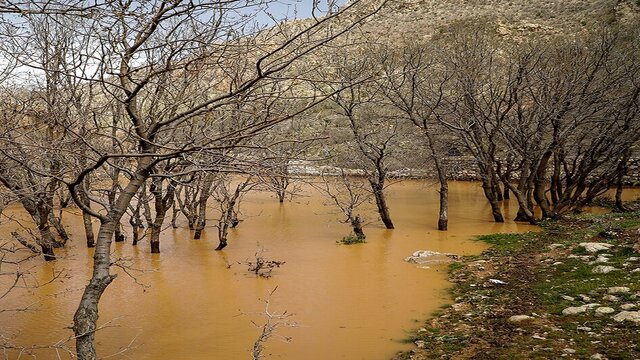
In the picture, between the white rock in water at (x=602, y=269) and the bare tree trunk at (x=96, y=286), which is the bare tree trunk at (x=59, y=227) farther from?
the white rock in water at (x=602, y=269)

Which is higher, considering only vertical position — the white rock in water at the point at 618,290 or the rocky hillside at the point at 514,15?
the rocky hillside at the point at 514,15

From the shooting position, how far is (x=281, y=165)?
4.06m

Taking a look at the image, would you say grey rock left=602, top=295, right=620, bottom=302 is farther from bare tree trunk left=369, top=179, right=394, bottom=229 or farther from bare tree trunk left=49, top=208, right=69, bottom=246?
bare tree trunk left=49, top=208, right=69, bottom=246

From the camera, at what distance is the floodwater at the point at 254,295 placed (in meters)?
6.75

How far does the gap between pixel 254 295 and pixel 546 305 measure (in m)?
4.44

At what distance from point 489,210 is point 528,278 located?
938cm

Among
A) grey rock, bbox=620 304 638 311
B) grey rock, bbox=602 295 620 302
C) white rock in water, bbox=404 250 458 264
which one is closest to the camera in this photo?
grey rock, bbox=620 304 638 311

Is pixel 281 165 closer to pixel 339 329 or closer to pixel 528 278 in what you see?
pixel 339 329

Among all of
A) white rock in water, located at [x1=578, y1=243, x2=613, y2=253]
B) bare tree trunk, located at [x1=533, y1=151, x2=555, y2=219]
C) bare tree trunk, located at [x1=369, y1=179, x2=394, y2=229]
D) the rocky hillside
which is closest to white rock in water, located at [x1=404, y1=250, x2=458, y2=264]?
white rock in water, located at [x1=578, y1=243, x2=613, y2=253]

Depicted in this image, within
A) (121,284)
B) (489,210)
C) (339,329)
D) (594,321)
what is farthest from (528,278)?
(489,210)

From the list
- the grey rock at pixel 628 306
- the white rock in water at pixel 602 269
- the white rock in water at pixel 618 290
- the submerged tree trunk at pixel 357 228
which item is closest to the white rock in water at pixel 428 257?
the submerged tree trunk at pixel 357 228

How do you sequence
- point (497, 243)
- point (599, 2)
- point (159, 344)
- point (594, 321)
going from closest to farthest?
point (594, 321) → point (159, 344) → point (497, 243) → point (599, 2)

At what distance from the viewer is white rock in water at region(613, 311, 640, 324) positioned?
5517mm

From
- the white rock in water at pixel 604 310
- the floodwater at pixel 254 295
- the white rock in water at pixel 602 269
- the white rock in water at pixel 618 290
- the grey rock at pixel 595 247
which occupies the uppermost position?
the grey rock at pixel 595 247
